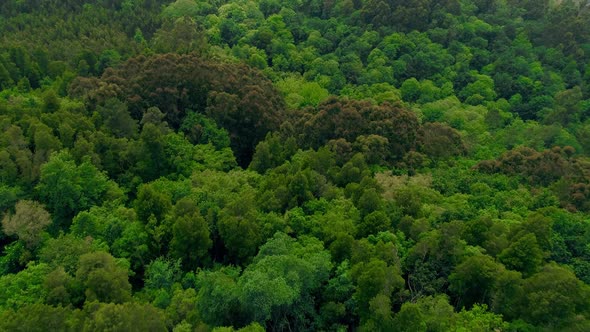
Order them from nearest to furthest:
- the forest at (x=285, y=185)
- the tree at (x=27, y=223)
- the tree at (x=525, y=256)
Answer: the forest at (x=285, y=185)
the tree at (x=525, y=256)
the tree at (x=27, y=223)

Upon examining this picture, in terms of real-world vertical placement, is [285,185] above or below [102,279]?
above

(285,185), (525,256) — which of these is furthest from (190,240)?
(525,256)

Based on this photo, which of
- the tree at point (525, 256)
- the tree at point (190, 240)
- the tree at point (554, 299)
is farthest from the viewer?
the tree at point (190, 240)

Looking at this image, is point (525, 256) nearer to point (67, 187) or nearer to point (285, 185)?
point (285, 185)

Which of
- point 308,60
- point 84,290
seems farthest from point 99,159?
point 308,60

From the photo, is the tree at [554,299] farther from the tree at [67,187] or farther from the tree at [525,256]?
the tree at [67,187]

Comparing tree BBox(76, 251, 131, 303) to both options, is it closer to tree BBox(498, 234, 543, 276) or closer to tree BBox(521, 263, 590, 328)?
tree BBox(521, 263, 590, 328)

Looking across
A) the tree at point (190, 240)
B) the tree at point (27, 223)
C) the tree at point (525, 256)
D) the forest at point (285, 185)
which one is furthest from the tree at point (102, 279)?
the tree at point (525, 256)
